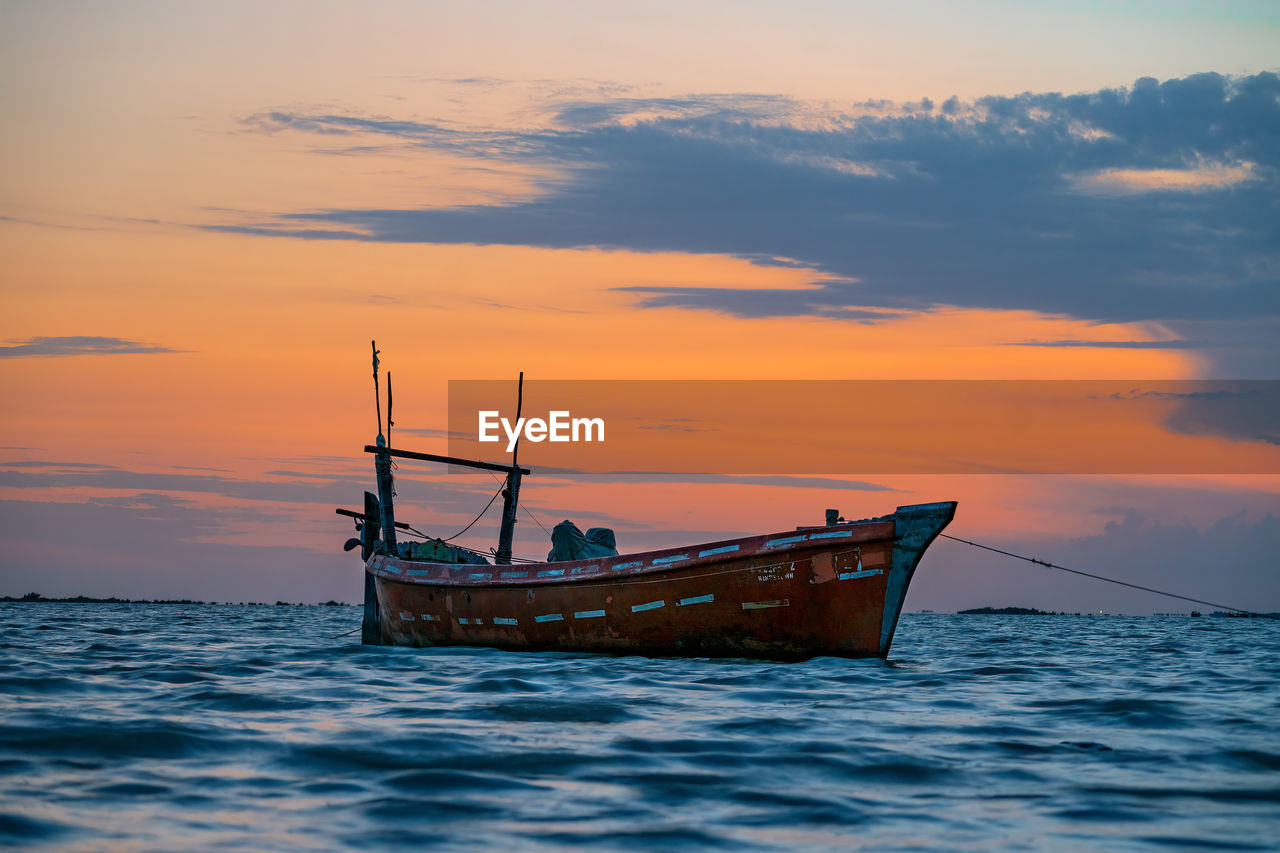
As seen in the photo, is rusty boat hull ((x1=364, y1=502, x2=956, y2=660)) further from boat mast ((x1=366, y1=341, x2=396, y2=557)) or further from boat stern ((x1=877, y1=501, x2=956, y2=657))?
boat mast ((x1=366, y1=341, x2=396, y2=557))

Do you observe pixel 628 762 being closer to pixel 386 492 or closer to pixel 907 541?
pixel 907 541

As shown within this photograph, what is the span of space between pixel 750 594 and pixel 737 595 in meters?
0.22

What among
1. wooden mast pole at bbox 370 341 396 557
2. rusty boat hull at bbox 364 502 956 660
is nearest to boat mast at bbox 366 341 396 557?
wooden mast pole at bbox 370 341 396 557

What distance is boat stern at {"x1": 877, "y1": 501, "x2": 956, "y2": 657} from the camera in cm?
1916

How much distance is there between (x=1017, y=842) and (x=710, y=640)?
1293cm

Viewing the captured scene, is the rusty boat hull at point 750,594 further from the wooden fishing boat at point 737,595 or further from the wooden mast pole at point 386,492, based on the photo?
the wooden mast pole at point 386,492

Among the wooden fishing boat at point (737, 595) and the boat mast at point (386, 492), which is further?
the boat mast at point (386, 492)

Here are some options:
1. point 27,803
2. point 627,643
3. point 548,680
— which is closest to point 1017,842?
point 27,803

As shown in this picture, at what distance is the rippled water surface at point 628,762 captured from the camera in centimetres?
728

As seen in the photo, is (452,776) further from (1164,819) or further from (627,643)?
(627,643)

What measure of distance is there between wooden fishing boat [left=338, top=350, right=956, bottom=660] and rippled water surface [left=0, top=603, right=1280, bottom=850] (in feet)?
7.23

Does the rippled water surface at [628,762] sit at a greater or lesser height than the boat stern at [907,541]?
lesser

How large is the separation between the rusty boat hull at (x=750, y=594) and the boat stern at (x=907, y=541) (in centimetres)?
2

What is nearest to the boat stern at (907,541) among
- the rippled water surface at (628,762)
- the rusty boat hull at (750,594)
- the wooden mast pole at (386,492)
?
the rusty boat hull at (750,594)
